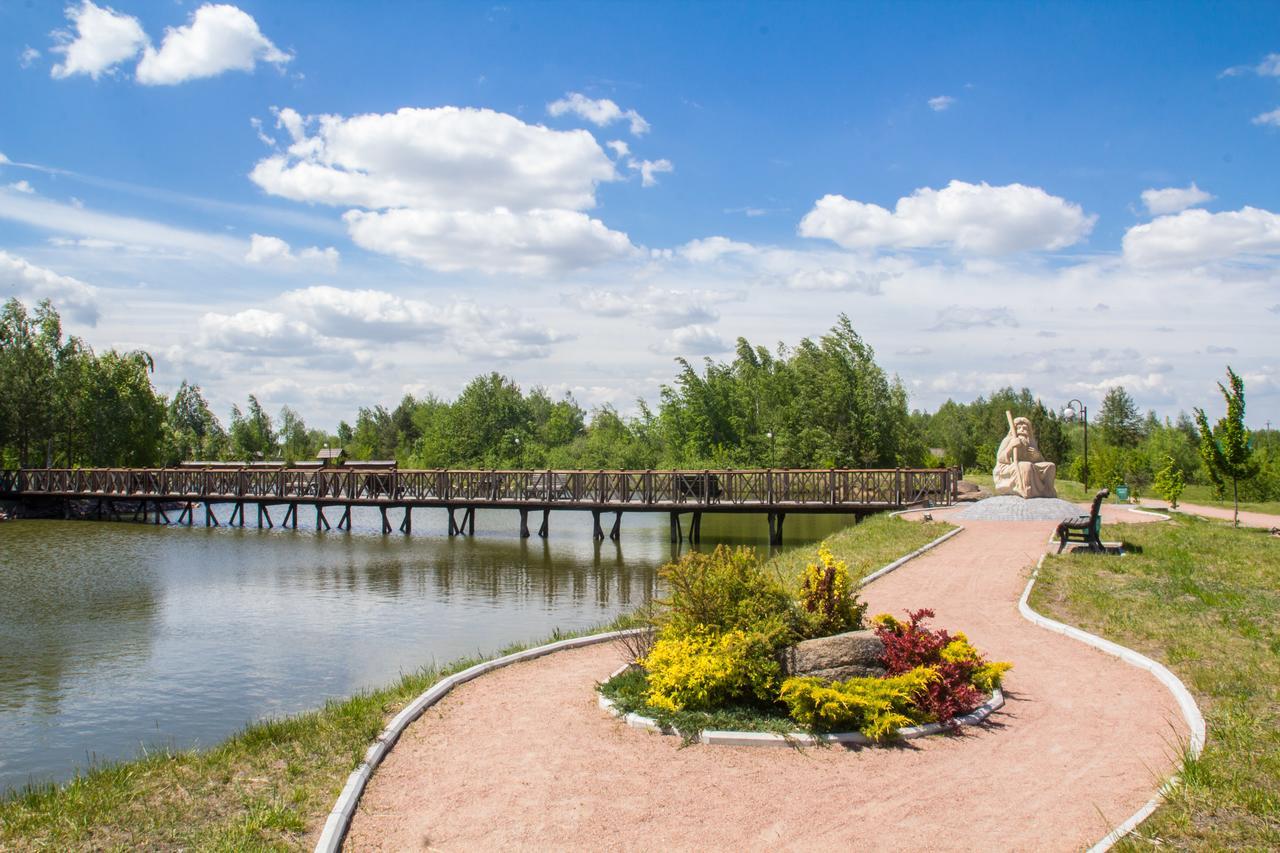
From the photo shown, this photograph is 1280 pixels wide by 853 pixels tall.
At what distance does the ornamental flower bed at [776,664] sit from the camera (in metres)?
7.89

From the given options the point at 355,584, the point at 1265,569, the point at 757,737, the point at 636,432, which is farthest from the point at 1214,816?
the point at 636,432

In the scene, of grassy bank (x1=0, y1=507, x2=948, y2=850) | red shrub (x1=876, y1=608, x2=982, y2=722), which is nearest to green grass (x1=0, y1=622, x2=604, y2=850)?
grassy bank (x1=0, y1=507, x2=948, y2=850)

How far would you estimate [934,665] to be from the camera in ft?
28.2

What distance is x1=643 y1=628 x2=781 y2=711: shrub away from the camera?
27.2 feet

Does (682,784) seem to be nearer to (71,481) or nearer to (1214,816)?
(1214,816)

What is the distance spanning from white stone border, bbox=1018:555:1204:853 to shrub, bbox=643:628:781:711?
10.4 ft

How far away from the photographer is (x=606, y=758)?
7.36 m

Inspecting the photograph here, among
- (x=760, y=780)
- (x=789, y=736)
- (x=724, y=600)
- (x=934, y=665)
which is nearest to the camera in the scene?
(x=760, y=780)

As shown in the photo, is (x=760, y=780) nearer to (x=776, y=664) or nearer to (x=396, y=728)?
(x=776, y=664)

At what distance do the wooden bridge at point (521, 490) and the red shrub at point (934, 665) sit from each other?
69.1 feet

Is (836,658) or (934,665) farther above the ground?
(836,658)

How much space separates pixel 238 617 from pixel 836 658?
14328 mm

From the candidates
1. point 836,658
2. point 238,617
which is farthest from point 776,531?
point 836,658

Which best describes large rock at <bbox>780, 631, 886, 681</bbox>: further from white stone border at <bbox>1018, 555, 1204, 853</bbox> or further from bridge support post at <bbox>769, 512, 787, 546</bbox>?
bridge support post at <bbox>769, 512, 787, 546</bbox>
